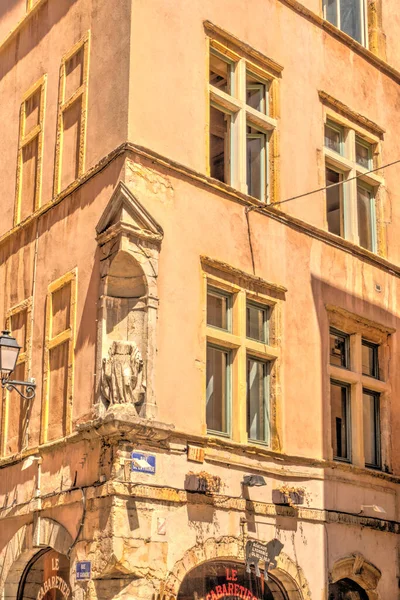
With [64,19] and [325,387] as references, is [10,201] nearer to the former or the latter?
[64,19]

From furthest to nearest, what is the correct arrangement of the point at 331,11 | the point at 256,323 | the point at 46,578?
the point at 331,11 < the point at 256,323 < the point at 46,578

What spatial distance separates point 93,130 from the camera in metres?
12.1

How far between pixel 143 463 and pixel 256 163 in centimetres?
451

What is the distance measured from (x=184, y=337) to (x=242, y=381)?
991mm

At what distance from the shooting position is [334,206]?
1399 cm

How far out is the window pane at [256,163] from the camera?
12945 mm

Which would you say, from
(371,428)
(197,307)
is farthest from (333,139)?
(197,307)

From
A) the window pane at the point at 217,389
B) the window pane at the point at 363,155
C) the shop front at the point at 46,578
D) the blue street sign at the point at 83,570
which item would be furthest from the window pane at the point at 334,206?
the blue street sign at the point at 83,570

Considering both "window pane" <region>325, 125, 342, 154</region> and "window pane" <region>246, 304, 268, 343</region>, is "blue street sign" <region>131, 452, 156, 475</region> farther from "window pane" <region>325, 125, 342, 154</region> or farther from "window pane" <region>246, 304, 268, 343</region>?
"window pane" <region>325, 125, 342, 154</region>

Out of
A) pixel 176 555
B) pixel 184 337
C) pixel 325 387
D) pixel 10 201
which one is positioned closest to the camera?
pixel 176 555

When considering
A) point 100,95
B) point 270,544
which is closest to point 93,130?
point 100,95

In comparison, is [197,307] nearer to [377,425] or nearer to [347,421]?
[347,421]

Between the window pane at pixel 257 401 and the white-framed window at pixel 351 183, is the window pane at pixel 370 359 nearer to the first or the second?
the white-framed window at pixel 351 183

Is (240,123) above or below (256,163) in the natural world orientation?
above
